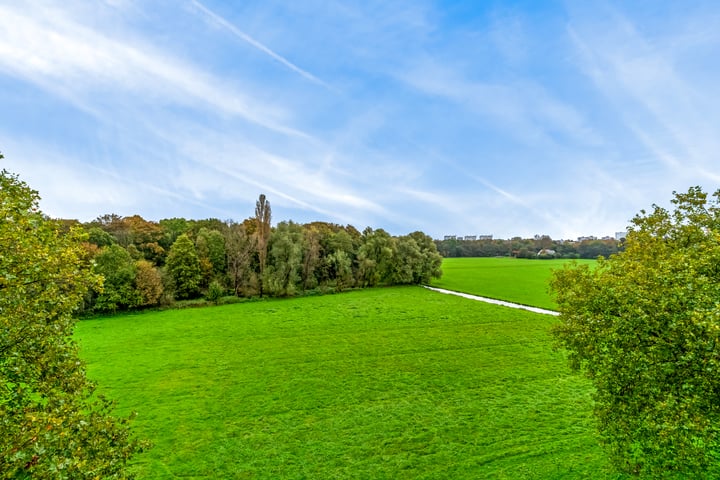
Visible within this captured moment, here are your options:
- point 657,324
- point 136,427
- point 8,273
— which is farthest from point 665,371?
point 136,427

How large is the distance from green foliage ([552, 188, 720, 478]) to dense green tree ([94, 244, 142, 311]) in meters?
56.3

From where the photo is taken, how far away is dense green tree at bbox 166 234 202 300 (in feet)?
188

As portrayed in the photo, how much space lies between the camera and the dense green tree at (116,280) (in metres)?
48.5

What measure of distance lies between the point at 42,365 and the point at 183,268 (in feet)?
171

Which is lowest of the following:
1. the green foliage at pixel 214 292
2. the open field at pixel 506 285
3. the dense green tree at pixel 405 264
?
the green foliage at pixel 214 292

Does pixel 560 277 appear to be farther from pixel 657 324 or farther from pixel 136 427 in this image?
pixel 136 427

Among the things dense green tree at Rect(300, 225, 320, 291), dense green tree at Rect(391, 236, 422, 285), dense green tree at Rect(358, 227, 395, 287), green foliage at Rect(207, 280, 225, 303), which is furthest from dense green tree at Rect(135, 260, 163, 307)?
dense green tree at Rect(391, 236, 422, 285)

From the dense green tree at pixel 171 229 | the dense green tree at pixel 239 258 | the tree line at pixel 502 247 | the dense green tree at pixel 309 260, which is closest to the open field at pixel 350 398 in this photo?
the dense green tree at pixel 239 258

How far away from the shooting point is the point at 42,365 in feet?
31.7

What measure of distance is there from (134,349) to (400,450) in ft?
97.8

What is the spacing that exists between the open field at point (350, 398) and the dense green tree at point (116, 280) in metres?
7.08

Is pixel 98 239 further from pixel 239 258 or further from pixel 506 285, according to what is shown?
pixel 506 285

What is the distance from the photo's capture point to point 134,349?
3347 cm

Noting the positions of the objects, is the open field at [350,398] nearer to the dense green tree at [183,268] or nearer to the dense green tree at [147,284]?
the dense green tree at [147,284]
